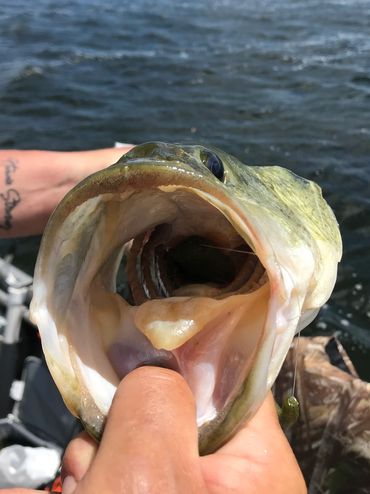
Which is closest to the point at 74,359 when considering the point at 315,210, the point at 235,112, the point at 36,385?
the point at 315,210

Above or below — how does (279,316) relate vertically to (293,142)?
above

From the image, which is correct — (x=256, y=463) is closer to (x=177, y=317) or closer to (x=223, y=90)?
(x=177, y=317)

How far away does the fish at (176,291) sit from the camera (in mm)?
1393

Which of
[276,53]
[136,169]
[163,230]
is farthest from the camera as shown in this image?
[276,53]

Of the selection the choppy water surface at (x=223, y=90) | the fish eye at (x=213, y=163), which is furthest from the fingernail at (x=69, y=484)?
the choppy water surface at (x=223, y=90)

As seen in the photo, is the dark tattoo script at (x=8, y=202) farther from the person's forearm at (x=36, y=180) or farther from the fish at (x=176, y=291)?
the fish at (x=176, y=291)

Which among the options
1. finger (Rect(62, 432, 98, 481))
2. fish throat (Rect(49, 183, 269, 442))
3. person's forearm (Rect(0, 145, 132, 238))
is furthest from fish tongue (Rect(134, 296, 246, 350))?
person's forearm (Rect(0, 145, 132, 238))

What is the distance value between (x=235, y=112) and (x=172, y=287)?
7.74 metres

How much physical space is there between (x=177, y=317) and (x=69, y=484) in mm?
501

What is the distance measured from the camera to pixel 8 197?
386cm

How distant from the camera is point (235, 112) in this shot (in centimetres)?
917

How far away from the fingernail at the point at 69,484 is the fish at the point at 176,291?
13 centimetres

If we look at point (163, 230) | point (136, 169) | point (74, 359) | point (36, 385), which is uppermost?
point (136, 169)

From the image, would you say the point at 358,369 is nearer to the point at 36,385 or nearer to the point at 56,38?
the point at 36,385
